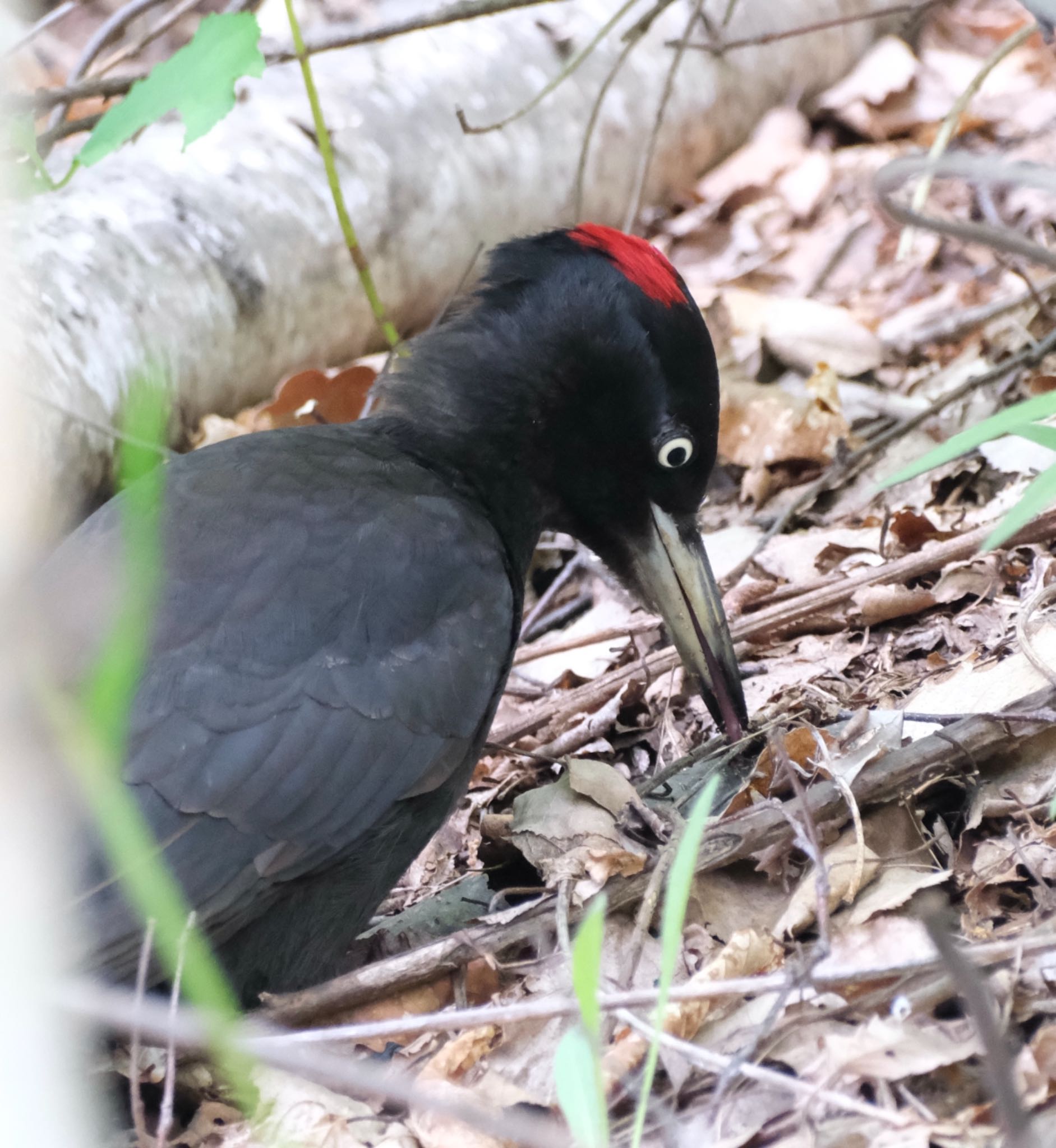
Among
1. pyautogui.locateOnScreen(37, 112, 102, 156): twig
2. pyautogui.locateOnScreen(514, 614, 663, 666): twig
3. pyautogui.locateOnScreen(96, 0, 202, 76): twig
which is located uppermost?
pyautogui.locateOnScreen(96, 0, 202, 76): twig

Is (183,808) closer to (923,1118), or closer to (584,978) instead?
(584,978)

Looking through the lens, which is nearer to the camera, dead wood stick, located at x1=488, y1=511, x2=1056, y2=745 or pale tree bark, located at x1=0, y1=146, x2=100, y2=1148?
pale tree bark, located at x1=0, y1=146, x2=100, y2=1148

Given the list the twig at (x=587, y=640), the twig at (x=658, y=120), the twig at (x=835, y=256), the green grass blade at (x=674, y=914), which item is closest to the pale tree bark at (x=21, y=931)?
the green grass blade at (x=674, y=914)

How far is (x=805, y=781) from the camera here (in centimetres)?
224

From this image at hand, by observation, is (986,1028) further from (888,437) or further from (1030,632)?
(888,437)

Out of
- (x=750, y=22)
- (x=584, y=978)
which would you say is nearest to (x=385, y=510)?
(x=584, y=978)

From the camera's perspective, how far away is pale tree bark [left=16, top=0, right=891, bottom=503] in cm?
383

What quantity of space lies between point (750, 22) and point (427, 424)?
14.1ft

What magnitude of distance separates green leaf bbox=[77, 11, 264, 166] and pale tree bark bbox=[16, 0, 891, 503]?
0.83m

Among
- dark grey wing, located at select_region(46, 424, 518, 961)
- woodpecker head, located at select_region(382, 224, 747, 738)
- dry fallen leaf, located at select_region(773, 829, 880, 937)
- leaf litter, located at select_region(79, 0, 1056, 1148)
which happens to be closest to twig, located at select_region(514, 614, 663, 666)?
leaf litter, located at select_region(79, 0, 1056, 1148)

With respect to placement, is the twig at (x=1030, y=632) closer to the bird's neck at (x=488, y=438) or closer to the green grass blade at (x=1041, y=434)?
the green grass blade at (x=1041, y=434)

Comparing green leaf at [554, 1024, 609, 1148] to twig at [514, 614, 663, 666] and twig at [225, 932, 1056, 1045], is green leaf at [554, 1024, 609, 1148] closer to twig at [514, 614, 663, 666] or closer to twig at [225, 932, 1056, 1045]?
twig at [225, 932, 1056, 1045]

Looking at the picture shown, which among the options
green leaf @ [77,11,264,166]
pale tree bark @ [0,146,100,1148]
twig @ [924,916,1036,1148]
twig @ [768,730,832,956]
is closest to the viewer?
pale tree bark @ [0,146,100,1148]

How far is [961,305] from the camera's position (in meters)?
4.57
